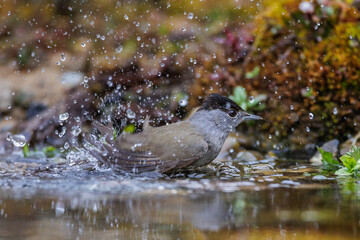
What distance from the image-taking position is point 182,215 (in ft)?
11.1

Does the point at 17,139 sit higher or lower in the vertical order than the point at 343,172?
higher

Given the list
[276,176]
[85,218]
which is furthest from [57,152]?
[85,218]

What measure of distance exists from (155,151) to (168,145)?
0.14m

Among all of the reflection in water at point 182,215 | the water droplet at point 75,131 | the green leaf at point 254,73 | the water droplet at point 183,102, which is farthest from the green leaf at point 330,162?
the water droplet at point 75,131

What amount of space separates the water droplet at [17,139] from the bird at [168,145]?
1806mm

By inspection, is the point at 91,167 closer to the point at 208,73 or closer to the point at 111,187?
the point at 111,187

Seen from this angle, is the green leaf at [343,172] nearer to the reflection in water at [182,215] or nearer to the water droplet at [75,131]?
the reflection in water at [182,215]

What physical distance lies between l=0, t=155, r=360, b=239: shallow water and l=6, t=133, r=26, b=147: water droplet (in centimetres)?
152

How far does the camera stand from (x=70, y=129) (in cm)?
756

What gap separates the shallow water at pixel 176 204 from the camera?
2971mm

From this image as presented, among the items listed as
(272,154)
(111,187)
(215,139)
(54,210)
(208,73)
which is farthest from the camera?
(208,73)

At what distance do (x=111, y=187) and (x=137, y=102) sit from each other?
131 inches

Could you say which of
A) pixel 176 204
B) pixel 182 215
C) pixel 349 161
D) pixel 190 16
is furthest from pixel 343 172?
pixel 190 16

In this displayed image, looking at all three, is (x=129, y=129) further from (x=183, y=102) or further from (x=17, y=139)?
(x=17, y=139)
